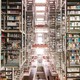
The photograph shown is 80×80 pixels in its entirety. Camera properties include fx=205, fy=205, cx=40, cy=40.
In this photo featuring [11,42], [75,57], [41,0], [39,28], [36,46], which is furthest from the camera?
[39,28]

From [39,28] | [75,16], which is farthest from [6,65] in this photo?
[39,28]

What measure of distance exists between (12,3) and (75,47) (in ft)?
9.05

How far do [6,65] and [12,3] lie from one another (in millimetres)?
2383

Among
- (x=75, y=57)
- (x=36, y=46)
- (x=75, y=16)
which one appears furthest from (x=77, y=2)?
(x=36, y=46)

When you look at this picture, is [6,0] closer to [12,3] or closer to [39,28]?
[12,3]

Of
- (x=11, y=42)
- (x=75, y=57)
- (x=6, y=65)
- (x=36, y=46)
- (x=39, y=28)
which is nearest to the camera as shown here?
(x=6, y=65)

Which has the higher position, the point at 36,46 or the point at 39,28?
the point at 39,28

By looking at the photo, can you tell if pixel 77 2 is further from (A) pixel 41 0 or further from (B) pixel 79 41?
(A) pixel 41 0

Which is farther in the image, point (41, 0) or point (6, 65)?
point (41, 0)

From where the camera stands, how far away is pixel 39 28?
18.0 m

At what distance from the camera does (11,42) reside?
738cm

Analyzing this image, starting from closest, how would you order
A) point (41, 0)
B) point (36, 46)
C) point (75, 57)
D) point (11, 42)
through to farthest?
point (75, 57) → point (11, 42) → point (41, 0) → point (36, 46)

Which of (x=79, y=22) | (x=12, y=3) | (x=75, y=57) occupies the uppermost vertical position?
(x=12, y=3)

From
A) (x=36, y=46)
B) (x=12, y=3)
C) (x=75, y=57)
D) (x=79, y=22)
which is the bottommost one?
(x=36, y=46)
